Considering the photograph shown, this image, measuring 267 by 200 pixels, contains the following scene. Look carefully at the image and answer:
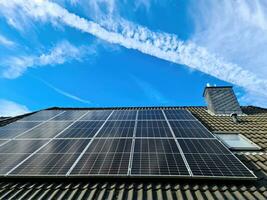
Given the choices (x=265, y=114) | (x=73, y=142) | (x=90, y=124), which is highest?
(x=265, y=114)

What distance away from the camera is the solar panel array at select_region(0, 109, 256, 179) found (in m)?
7.00

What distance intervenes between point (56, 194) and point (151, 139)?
4.11m

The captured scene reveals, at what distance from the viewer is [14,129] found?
11.1 m

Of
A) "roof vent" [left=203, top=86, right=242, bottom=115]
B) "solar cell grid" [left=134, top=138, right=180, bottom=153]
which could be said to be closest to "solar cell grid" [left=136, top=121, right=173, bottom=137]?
"solar cell grid" [left=134, top=138, right=180, bottom=153]

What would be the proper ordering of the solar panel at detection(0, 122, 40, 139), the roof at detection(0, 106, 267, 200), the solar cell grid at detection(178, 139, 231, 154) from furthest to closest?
the solar panel at detection(0, 122, 40, 139)
the solar cell grid at detection(178, 139, 231, 154)
the roof at detection(0, 106, 267, 200)

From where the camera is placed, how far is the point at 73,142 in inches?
363

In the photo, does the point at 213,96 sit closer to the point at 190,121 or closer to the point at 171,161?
the point at 190,121

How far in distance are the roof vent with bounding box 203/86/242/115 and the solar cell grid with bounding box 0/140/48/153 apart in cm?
1036

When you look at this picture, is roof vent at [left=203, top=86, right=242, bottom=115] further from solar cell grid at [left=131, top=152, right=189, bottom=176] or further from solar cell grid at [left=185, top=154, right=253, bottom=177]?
solar cell grid at [left=131, top=152, right=189, bottom=176]

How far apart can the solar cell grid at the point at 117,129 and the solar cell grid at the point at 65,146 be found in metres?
1.00

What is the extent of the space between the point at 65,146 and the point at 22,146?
1.69 meters

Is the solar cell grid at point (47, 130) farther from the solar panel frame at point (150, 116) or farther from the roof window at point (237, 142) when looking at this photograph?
the roof window at point (237, 142)

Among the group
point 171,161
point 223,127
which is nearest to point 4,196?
point 171,161

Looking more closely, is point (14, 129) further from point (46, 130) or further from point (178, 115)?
point (178, 115)
